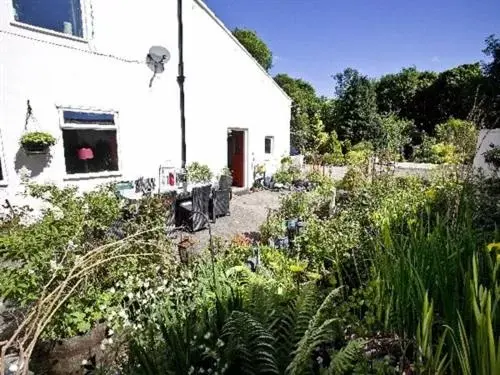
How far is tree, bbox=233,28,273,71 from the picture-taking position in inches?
912

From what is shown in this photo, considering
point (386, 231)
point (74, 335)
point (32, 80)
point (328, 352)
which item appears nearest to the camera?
point (328, 352)

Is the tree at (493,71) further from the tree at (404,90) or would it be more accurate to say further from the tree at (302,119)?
the tree at (404,90)

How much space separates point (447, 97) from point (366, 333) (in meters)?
28.7

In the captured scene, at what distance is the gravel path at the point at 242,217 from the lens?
20.7 feet

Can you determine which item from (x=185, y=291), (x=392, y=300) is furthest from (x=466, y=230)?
(x=185, y=291)

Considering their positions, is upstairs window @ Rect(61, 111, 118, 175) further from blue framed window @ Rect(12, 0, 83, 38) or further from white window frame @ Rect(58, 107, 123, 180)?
blue framed window @ Rect(12, 0, 83, 38)

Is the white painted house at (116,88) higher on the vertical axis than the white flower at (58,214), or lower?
higher

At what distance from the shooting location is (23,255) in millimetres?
2693

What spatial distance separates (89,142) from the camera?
22.9ft

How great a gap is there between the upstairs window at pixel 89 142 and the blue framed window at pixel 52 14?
160cm

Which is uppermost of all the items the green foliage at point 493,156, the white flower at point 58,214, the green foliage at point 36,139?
the green foliage at point 36,139

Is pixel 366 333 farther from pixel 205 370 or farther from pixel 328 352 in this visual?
pixel 205 370

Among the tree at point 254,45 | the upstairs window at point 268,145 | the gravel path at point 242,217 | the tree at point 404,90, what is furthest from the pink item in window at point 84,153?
the tree at point 404,90

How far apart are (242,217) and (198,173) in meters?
2.11
